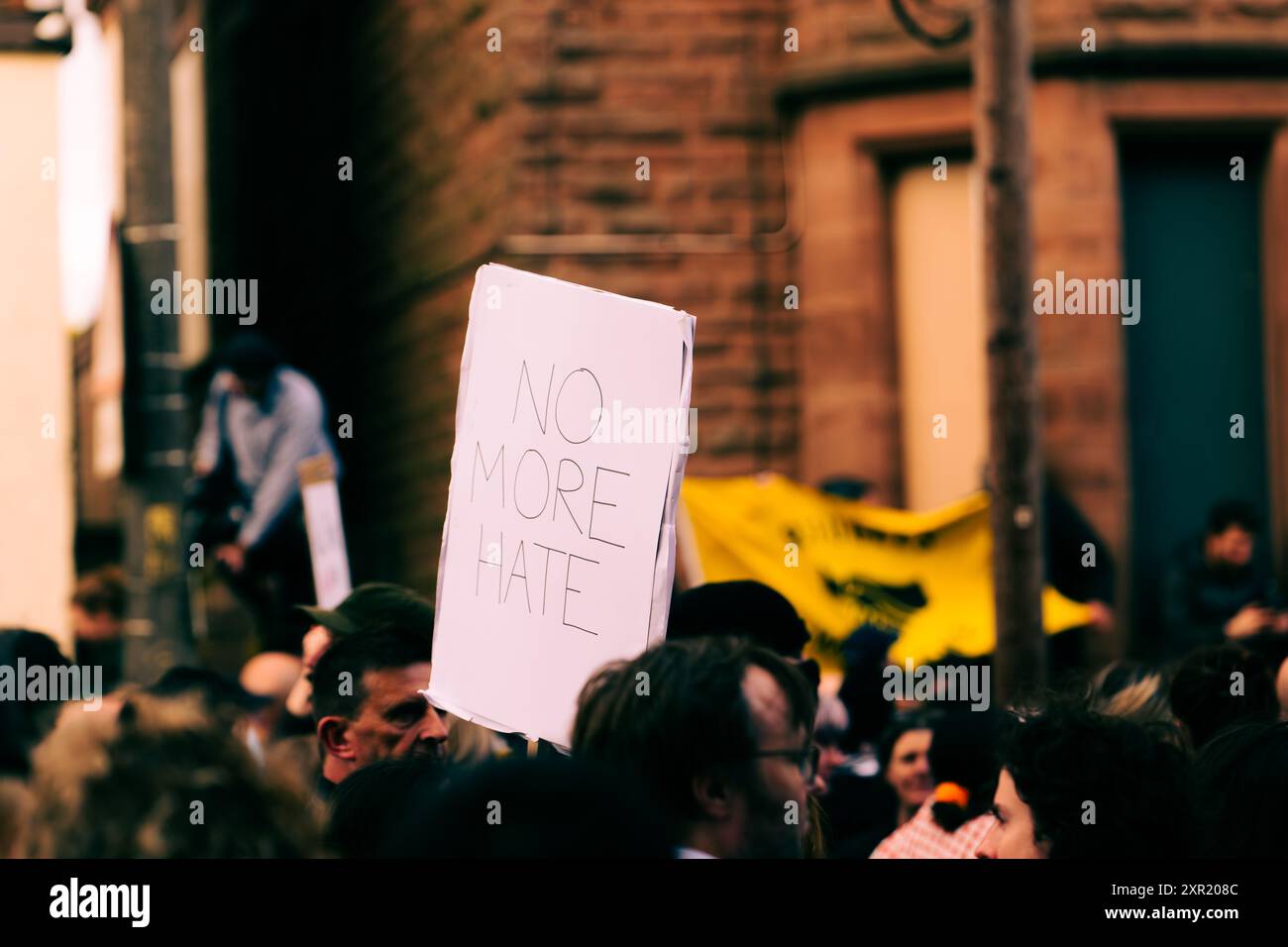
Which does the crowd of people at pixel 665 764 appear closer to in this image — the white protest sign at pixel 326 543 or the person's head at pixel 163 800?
the person's head at pixel 163 800

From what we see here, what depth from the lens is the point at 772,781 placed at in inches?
114

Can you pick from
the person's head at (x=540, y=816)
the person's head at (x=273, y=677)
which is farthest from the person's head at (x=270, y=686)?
the person's head at (x=540, y=816)

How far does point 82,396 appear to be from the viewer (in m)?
16.6

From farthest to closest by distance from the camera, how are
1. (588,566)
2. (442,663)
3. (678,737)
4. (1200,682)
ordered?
(1200,682) < (442,663) < (588,566) < (678,737)

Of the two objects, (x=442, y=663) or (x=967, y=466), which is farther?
(x=967, y=466)

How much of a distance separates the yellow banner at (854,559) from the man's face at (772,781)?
5899 millimetres

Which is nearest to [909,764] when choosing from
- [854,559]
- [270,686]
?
[270,686]

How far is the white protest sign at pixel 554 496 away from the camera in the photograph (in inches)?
147

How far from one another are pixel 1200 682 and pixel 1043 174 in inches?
258

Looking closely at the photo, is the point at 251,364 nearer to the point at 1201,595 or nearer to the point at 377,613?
the point at 1201,595

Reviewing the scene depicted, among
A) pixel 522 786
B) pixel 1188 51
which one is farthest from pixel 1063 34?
pixel 522 786

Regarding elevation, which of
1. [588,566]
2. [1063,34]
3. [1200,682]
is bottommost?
[1200,682]

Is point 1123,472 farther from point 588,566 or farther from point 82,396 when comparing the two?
point 82,396

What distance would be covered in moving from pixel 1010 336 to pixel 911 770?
7.15ft
